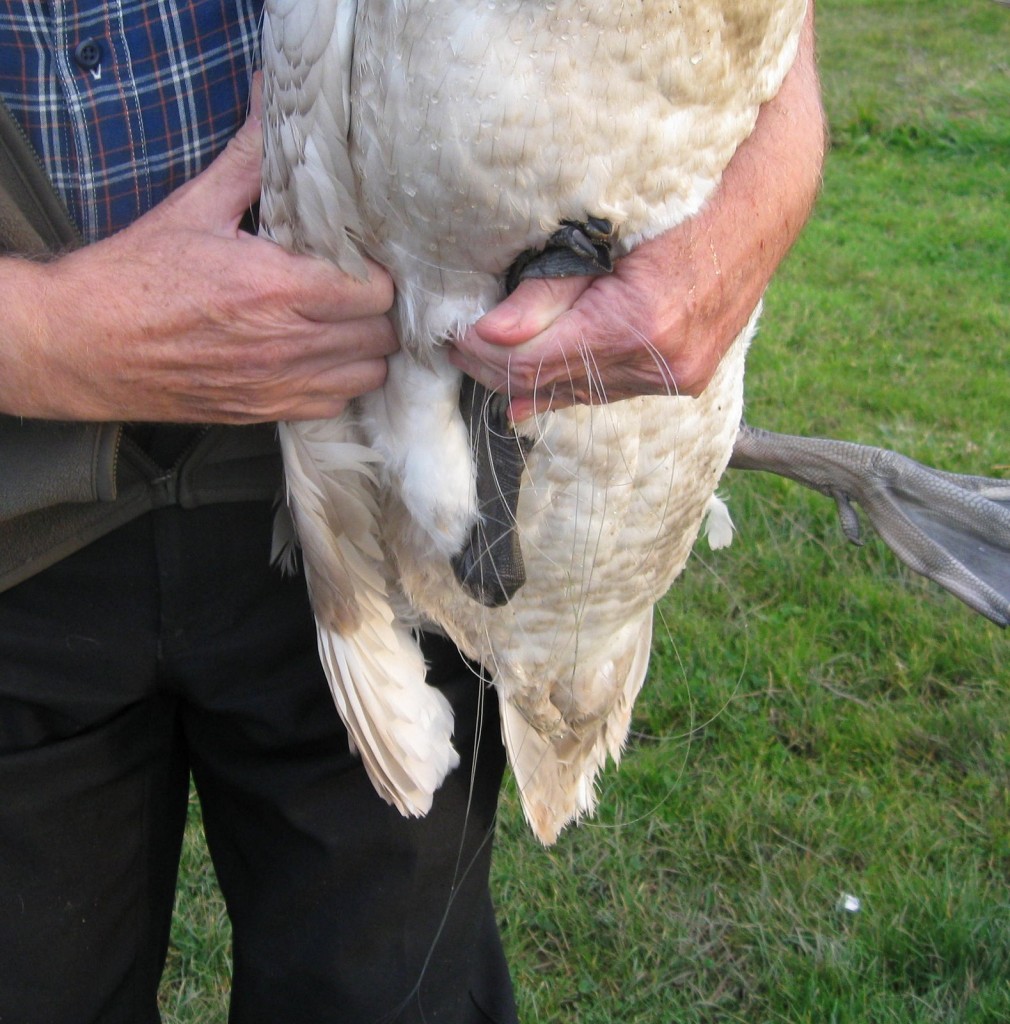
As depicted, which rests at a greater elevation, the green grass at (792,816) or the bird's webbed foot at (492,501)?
the bird's webbed foot at (492,501)

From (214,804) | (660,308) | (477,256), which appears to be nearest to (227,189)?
(477,256)

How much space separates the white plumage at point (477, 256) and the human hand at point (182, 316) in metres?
0.05

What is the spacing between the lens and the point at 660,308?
123 cm

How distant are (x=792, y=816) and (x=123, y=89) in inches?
88.7

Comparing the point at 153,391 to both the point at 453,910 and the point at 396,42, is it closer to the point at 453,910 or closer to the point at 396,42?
the point at 396,42

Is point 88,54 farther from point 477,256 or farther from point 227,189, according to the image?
point 477,256

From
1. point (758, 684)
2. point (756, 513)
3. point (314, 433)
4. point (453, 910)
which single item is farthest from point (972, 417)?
point (314, 433)

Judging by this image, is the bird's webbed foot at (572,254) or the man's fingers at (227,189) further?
the man's fingers at (227,189)

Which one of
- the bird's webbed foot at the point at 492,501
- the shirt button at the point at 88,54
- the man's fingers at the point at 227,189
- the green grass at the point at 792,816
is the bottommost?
the green grass at the point at 792,816

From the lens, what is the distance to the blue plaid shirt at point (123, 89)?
1297 mm

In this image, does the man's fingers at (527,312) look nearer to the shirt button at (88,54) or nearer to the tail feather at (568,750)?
the shirt button at (88,54)

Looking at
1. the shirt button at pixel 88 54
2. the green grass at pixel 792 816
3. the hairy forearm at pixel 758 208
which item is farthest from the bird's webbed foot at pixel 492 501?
the green grass at pixel 792 816

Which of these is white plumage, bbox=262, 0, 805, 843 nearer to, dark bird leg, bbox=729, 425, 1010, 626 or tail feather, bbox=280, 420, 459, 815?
tail feather, bbox=280, 420, 459, 815

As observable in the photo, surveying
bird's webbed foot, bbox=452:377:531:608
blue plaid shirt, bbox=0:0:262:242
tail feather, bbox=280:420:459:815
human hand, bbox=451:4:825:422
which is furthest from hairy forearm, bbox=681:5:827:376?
blue plaid shirt, bbox=0:0:262:242
